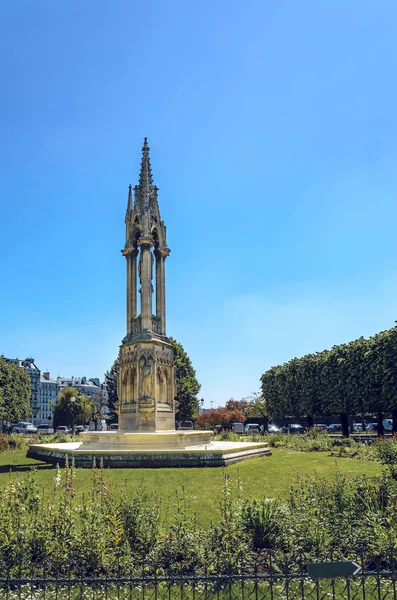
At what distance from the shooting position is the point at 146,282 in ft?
82.4

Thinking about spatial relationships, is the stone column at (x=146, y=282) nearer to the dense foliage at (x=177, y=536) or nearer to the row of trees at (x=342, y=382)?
the dense foliage at (x=177, y=536)

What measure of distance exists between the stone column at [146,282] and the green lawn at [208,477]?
8124mm

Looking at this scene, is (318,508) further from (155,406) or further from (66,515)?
(155,406)

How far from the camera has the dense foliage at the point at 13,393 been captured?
185ft

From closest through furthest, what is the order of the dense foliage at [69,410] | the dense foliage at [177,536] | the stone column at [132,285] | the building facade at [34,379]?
the dense foliage at [177,536], the stone column at [132,285], the dense foliage at [69,410], the building facade at [34,379]

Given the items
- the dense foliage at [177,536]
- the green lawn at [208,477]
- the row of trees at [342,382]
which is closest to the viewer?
the dense foliage at [177,536]

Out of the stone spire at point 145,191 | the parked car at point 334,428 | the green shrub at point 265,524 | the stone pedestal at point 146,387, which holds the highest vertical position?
the stone spire at point 145,191

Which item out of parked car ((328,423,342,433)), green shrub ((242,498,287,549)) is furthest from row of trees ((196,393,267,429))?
green shrub ((242,498,287,549))

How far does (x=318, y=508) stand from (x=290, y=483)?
5.16 m

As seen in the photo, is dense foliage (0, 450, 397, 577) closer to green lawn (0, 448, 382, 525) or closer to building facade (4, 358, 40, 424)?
green lawn (0, 448, 382, 525)

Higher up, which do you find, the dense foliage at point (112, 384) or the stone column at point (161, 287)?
the stone column at point (161, 287)

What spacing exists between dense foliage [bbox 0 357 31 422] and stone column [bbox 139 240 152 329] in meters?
35.7

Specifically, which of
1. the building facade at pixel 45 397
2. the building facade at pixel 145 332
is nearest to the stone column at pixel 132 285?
the building facade at pixel 145 332

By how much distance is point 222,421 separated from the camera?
61.6 meters
